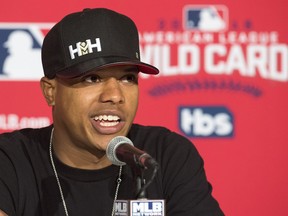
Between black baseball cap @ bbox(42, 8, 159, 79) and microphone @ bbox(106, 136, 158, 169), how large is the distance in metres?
0.34

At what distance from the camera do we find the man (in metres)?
1.77

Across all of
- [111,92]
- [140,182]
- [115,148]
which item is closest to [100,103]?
[111,92]

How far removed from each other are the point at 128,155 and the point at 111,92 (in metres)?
0.42

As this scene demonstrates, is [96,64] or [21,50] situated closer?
[96,64]

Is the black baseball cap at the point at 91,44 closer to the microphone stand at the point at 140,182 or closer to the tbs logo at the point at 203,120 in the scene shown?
the microphone stand at the point at 140,182

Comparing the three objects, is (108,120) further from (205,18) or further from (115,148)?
(205,18)

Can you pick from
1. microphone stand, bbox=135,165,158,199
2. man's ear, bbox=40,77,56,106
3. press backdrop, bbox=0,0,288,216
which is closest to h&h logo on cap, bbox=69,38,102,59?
man's ear, bbox=40,77,56,106

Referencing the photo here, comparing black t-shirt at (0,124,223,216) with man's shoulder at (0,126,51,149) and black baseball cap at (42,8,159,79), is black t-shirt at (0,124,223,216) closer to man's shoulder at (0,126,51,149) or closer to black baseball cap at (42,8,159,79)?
man's shoulder at (0,126,51,149)

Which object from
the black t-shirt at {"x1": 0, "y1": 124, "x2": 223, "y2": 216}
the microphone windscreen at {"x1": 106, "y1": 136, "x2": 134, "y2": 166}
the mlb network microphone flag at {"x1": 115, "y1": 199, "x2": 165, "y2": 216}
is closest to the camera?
the mlb network microphone flag at {"x1": 115, "y1": 199, "x2": 165, "y2": 216}

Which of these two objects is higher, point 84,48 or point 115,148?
point 84,48

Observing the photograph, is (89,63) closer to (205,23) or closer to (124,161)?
(124,161)

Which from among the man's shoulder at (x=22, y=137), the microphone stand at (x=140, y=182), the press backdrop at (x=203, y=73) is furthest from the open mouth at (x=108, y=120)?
the press backdrop at (x=203, y=73)

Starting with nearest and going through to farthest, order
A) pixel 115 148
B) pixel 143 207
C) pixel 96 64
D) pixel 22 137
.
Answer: pixel 143 207
pixel 115 148
pixel 96 64
pixel 22 137

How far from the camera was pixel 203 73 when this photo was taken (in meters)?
2.83
